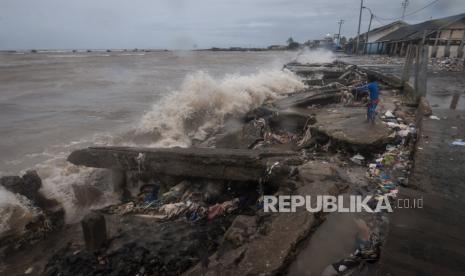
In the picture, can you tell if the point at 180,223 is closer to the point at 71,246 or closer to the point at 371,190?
the point at 71,246

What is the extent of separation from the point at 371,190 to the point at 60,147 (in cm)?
857

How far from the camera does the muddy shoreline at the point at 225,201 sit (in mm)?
3293

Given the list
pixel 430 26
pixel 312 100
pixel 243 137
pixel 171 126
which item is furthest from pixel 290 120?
pixel 430 26

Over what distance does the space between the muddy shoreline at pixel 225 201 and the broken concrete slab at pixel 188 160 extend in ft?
0.06

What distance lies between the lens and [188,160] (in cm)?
537

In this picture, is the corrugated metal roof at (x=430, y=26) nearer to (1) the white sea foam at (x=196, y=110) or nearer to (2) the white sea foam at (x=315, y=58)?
(2) the white sea foam at (x=315, y=58)

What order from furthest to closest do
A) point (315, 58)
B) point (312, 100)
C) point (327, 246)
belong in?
point (315, 58) → point (312, 100) → point (327, 246)

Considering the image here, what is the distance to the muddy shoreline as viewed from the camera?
3.29 m

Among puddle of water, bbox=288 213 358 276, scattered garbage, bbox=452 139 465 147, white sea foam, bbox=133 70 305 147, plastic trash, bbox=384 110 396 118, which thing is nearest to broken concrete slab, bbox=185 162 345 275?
puddle of water, bbox=288 213 358 276

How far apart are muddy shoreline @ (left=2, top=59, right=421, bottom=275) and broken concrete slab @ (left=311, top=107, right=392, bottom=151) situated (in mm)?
20

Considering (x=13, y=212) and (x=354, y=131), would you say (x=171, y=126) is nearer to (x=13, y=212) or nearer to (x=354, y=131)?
(x=13, y=212)

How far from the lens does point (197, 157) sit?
5320 millimetres

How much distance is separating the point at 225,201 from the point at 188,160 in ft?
3.29

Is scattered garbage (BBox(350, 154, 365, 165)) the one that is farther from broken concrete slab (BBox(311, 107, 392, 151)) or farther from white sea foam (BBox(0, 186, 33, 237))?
white sea foam (BBox(0, 186, 33, 237))
